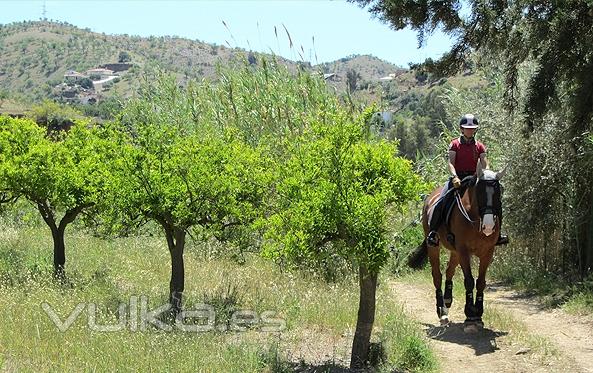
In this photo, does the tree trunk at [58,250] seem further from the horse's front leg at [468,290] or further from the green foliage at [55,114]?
the green foliage at [55,114]

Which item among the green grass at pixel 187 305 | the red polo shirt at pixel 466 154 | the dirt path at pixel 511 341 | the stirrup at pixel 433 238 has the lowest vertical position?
the dirt path at pixel 511 341

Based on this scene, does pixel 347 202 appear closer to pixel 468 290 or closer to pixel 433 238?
pixel 468 290

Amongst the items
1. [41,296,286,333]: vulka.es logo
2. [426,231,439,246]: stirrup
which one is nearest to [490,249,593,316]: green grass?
[426,231,439,246]: stirrup

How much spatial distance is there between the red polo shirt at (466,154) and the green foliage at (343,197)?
2.86 metres

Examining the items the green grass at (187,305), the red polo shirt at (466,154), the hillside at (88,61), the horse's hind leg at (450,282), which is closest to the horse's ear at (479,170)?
the red polo shirt at (466,154)

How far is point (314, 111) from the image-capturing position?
1403 cm

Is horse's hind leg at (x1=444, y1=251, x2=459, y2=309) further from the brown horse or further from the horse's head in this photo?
the horse's head

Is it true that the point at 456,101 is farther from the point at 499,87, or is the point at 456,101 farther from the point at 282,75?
the point at 282,75

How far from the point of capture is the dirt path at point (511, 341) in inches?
326

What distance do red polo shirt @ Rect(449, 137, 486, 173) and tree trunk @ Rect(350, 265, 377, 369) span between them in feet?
10.7

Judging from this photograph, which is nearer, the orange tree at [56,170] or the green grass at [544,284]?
the orange tree at [56,170]

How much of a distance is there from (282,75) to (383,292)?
19.2ft

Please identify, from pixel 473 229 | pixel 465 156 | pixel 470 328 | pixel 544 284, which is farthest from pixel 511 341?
Result: pixel 544 284

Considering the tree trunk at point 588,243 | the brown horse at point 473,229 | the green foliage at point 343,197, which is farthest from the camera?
the tree trunk at point 588,243
